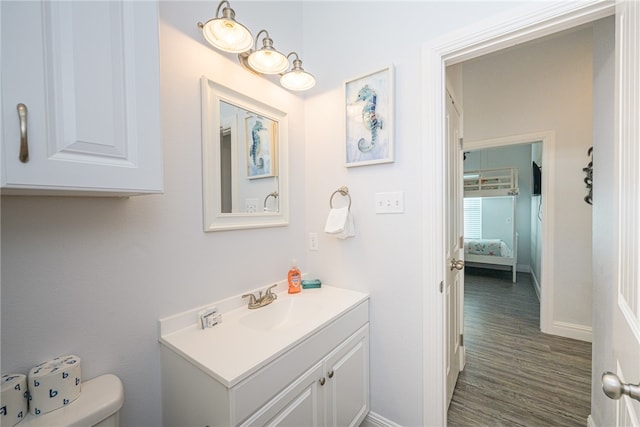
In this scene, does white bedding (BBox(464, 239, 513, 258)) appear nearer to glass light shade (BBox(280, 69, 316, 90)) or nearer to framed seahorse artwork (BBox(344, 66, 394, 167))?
→ framed seahorse artwork (BBox(344, 66, 394, 167))

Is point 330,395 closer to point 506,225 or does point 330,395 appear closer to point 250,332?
point 250,332

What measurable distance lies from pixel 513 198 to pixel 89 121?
20.4 ft

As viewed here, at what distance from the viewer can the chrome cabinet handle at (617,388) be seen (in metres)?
0.49

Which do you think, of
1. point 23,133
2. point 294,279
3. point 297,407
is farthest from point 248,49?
point 297,407

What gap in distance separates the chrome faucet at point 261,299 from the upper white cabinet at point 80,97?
80 cm

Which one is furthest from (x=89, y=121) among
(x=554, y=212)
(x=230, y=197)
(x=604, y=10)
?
(x=554, y=212)

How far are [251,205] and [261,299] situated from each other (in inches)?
20.6

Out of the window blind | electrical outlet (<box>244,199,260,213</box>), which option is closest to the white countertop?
electrical outlet (<box>244,199,260,213</box>)

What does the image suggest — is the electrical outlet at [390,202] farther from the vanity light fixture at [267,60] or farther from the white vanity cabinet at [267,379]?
the vanity light fixture at [267,60]

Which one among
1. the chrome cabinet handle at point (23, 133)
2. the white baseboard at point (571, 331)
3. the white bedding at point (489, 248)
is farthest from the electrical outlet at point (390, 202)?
the white bedding at point (489, 248)

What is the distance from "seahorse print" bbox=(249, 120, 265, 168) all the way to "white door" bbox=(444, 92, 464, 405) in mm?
1152

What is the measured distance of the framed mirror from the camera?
125cm

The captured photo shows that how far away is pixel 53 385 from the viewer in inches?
30.2

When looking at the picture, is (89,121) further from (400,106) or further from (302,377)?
(400,106)
